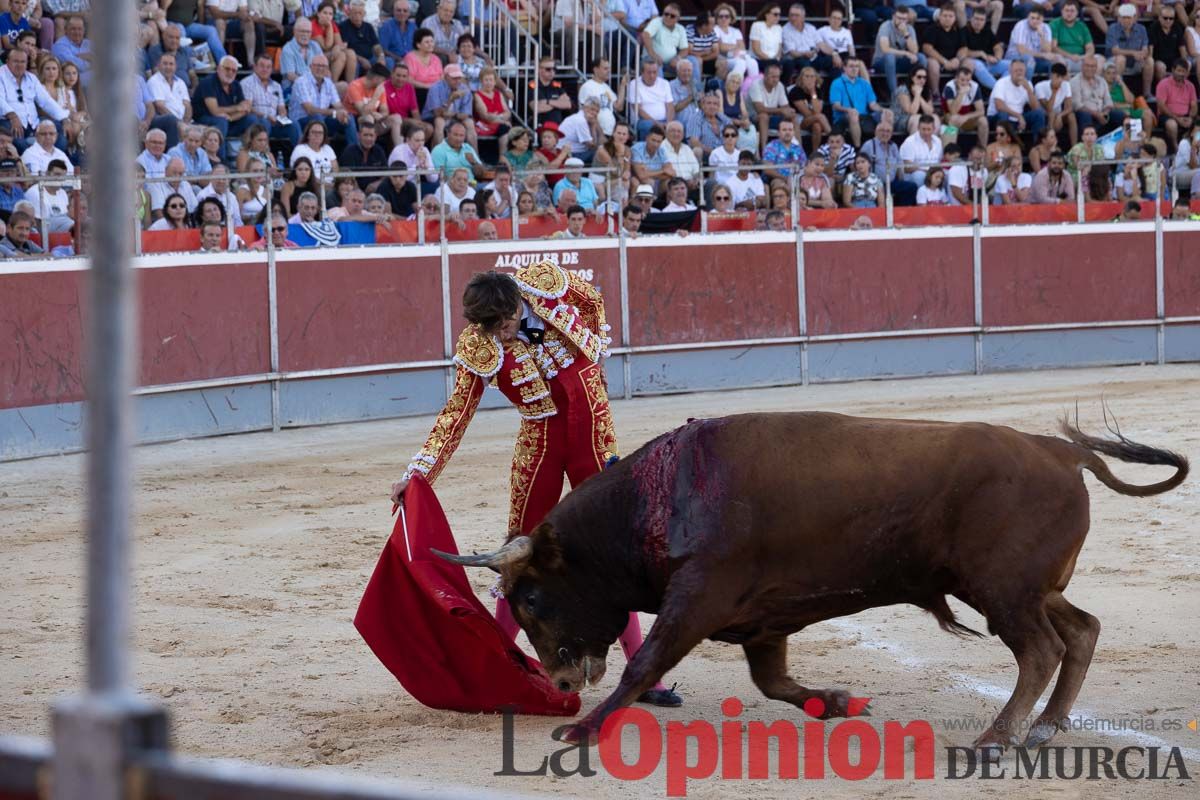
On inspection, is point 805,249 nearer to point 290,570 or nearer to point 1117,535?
point 1117,535

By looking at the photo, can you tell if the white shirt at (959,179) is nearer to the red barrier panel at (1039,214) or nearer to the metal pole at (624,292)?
the red barrier panel at (1039,214)

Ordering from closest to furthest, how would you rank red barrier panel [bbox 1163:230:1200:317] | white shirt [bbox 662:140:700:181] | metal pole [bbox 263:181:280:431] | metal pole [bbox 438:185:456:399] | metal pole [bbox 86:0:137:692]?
metal pole [bbox 86:0:137:692]
metal pole [bbox 263:181:280:431]
metal pole [bbox 438:185:456:399]
white shirt [bbox 662:140:700:181]
red barrier panel [bbox 1163:230:1200:317]

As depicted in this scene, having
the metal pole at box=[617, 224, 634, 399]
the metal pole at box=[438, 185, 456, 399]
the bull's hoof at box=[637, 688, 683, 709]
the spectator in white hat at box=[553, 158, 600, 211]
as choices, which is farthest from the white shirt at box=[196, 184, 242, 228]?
the bull's hoof at box=[637, 688, 683, 709]

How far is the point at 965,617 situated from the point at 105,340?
15.7 ft

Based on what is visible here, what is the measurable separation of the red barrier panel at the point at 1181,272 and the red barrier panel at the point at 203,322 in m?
7.65

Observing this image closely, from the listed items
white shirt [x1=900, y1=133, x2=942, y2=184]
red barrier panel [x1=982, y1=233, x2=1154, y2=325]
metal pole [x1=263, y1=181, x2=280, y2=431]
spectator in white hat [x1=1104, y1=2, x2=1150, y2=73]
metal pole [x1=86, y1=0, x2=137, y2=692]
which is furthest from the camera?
spectator in white hat [x1=1104, y1=2, x2=1150, y2=73]

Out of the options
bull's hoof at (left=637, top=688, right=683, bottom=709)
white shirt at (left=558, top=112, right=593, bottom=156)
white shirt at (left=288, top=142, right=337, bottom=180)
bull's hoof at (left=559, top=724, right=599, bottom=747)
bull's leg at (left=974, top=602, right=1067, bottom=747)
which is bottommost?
bull's hoof at (left=637, top=688, right=683, bottom=709)

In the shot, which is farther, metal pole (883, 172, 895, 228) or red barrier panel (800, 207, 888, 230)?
metal pole (883, 172, 895, 228)

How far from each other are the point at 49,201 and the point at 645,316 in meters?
4.52

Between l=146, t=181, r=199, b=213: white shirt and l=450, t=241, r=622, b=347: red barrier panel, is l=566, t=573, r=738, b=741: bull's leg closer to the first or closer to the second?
l=146, t=181, r=199, b=213: white shirt

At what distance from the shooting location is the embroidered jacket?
456cm

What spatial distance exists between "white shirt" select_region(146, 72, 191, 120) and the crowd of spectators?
18mm

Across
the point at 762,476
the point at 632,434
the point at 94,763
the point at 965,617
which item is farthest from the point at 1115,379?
the point at 94,763

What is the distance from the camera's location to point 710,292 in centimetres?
1218
